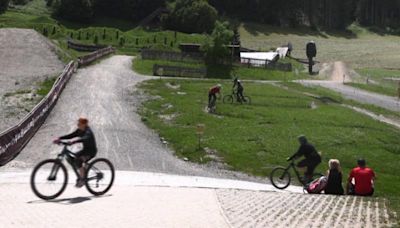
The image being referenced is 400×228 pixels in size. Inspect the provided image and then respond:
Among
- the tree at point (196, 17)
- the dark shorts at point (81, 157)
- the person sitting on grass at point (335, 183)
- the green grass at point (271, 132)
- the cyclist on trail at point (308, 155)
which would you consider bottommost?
the green grass at point (271, 132)

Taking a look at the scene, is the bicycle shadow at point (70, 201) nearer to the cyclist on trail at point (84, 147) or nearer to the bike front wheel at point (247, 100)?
the cyclist on trail at point (84, 147)

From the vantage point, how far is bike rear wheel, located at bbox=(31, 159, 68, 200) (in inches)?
617

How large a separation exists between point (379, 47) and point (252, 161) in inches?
4139

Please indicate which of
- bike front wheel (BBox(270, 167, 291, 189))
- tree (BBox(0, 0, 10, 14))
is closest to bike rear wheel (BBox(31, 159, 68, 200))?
bike front wheel (BBox(270, 167, 291, 189))

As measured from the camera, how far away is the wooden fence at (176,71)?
67.1 m

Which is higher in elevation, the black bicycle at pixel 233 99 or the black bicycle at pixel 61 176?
the black bicycle at pixel 61 176

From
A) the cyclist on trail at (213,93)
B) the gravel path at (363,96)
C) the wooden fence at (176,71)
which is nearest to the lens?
the cyclist on trail at (213,93)

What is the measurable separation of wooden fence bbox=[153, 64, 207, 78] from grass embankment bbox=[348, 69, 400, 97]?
62.1 ft

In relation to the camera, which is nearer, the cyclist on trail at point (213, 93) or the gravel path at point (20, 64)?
the gravel path at point (20, 64)

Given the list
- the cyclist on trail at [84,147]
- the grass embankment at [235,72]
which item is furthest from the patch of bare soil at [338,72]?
the cyclist on trail at [84,147]

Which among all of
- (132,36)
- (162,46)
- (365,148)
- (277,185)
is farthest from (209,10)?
(277,185)

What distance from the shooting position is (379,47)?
12925cm

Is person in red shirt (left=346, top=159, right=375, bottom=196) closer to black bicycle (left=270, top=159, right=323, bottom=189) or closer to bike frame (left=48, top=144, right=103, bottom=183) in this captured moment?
black bicycle (left=270, top=159, right=323, bottom=189)

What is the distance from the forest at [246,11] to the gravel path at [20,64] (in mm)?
53164
